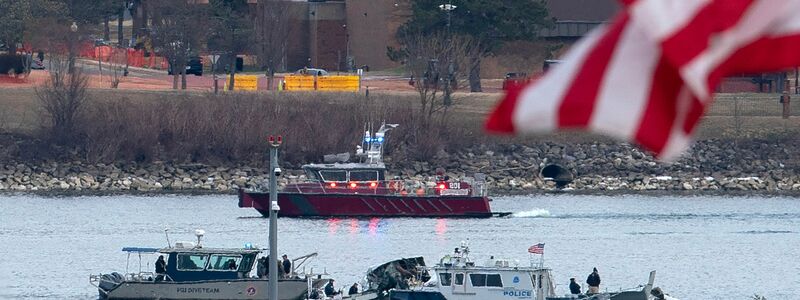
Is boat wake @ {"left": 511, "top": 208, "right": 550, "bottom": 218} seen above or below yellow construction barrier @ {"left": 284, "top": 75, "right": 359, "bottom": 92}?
below

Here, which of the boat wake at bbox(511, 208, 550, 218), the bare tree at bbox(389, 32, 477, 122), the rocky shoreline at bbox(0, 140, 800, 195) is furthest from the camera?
the bare tree at bbox(389, 32, 477, 122)

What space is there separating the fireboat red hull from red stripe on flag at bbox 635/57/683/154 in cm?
6858

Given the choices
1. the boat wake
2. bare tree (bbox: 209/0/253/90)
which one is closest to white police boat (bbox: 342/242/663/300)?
the boat wake

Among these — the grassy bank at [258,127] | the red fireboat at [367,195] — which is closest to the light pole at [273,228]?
the red fireboat at [367,195]

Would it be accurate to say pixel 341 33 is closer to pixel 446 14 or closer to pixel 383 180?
pixel 446 14

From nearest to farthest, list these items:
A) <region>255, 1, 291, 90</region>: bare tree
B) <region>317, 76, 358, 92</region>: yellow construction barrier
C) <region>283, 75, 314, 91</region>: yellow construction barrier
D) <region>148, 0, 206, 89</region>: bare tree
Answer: <region>317, 76, 358, 92</region>: yellow construction barrier < <region>283, 75, 314, 91</region>: yellow construction barrier < <region>148, 0, 206, 89</region>: bare tree < <region>255, 1, 291, 90</region>: bare tree

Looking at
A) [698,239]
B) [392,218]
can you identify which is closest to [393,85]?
[392,218]

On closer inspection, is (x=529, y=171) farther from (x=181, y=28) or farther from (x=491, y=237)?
(x=181, y=28)

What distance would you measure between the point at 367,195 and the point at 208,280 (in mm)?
31767

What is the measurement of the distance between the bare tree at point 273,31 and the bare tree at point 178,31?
4.11 metres

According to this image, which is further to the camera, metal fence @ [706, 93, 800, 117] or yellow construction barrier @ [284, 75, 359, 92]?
yellow construction barrier @ [284, 75, 359, 92]

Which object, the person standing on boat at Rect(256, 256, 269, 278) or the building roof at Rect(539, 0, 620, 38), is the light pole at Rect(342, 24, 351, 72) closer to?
the building roof at Rect(539, 0, 620, 38)

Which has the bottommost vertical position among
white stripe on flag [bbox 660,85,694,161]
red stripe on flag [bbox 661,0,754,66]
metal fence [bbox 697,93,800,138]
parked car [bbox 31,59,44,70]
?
metal fence [bbox 697,93,800,138]

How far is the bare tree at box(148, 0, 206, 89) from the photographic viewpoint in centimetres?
11225
